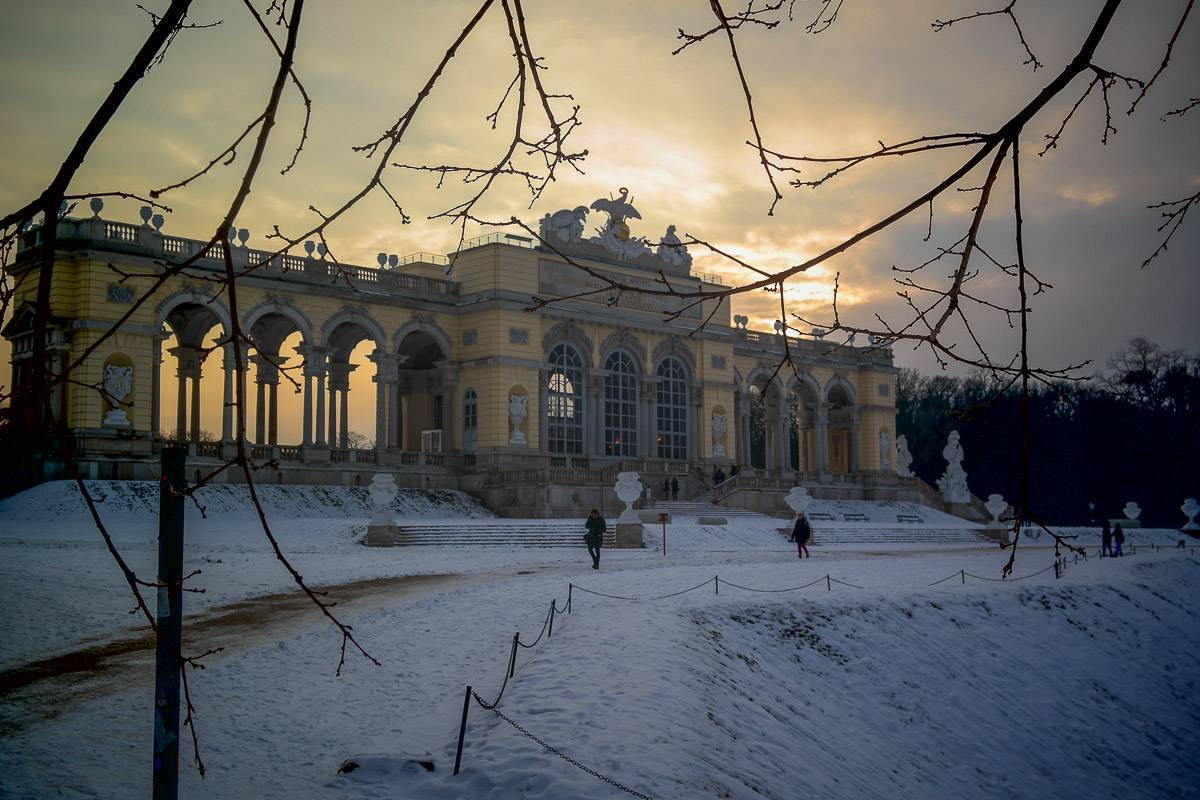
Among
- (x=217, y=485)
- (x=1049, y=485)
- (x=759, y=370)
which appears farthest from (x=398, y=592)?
(x=1049, y=485)

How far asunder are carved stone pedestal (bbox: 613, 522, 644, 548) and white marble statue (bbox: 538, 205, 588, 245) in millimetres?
16139

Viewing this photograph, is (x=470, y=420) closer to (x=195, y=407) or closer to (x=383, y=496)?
(x=195, y=407)

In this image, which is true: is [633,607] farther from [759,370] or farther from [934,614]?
[759,370]

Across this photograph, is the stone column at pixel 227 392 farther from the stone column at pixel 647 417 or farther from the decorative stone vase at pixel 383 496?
the stone column at pixel 647 417

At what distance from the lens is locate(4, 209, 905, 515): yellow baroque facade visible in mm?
36031

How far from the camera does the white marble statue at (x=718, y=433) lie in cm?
5172

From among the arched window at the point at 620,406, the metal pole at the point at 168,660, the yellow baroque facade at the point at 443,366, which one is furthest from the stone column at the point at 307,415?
the metal pole at the point at 168,660

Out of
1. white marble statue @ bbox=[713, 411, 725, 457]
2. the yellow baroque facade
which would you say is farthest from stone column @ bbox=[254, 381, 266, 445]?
white marble statue @ bbox=[713, 411, 725, 457]

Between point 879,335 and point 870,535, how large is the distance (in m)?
38.5

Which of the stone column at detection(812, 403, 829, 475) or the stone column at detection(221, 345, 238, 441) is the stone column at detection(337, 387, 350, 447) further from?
the stone column at detection(812, 403, 829, 475)

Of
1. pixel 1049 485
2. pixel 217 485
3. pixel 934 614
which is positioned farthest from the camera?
pixel 1049 485

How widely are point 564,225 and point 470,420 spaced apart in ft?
30.6

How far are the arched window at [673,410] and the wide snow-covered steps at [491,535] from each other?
52.1ft

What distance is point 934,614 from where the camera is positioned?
796 inches
